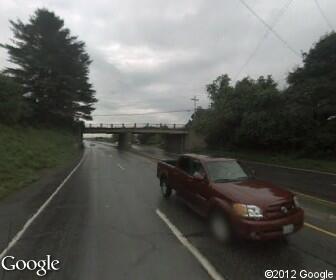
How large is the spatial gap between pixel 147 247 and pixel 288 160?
28.7 metres

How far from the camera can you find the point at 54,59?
2025 inches

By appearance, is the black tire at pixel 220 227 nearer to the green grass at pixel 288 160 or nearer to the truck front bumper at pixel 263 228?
the truck front bumper at pixel 263 228

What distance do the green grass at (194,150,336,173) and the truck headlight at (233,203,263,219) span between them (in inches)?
866

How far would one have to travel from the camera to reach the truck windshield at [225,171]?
28.1 feet

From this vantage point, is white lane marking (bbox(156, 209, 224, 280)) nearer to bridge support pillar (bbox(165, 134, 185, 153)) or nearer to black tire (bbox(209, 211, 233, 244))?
black tire (bbox(209, 211, 233, 244))

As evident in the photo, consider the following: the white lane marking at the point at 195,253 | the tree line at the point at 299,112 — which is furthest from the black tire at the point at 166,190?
the tree line at the point at 299,112

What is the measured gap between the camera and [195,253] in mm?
6543

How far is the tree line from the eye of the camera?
34375 mm

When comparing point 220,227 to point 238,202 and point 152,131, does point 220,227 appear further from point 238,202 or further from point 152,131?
point 152,131

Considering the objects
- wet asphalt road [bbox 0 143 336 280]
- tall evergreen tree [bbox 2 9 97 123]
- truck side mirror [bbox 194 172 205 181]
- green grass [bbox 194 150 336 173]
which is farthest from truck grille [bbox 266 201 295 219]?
tall evergreen tree [bbox 2 9 97 123]

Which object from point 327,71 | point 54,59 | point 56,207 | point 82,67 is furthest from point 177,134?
point 56,207

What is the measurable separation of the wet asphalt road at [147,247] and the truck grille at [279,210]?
0.62 metres

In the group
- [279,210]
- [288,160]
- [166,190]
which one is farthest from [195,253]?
[288,160]

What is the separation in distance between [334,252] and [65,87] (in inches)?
1978
